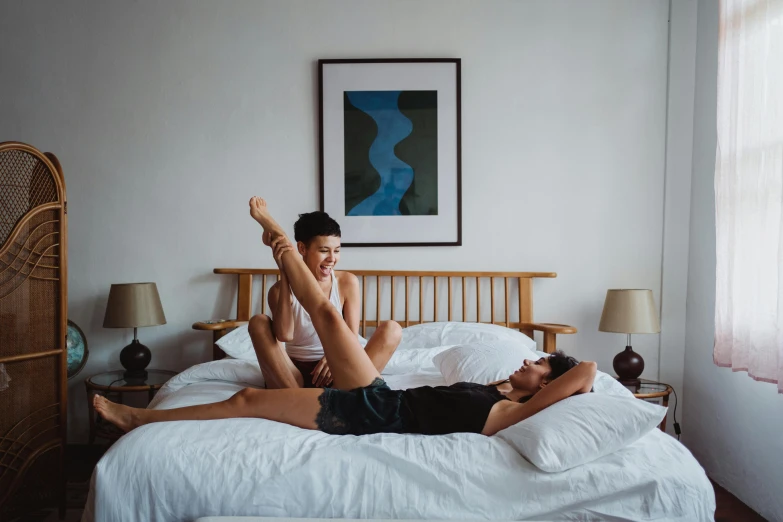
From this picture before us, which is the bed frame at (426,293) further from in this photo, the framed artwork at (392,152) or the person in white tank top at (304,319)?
the person in white tank top at (304,319)

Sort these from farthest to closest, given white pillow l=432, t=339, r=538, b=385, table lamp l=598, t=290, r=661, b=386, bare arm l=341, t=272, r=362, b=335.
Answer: table lamp l=598, t=290, r=661, b=386, bare arm l=341, t=272, r=362, b=335, white pillow l=432, t=339, r=538, b=385

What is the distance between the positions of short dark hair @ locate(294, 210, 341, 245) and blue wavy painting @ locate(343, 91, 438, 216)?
1.02 m

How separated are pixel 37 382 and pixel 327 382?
1.19 m

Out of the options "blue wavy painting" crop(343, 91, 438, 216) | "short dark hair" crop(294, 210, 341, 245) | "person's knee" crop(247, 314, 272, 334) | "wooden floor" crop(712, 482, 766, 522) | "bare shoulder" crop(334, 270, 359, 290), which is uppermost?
"blue wavy painting" crop(343, 91, 438, 216)

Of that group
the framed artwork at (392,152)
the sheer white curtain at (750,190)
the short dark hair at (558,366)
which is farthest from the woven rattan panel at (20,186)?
the sheer white curtain at (750,190)

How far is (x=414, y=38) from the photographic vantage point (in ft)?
10.8

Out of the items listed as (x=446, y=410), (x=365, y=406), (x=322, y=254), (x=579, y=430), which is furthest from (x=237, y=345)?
(x=579, y=430)

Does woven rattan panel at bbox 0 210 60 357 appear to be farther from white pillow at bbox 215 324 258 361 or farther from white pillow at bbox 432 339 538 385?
white pillow at bbox 432 339 538 385

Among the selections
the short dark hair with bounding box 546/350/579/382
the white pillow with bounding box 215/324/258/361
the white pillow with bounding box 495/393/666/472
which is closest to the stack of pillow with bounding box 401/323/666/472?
the white pillow with bounding box 495/393/666/472

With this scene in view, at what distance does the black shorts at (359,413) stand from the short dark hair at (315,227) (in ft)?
2.35

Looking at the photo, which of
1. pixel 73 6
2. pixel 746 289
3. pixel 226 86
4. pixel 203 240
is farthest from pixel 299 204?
pixel 746 289

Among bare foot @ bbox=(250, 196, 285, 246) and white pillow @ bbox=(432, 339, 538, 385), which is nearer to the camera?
bare foot @ bbox=(250, 196, 285, 246)

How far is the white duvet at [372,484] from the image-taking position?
1.40 meters

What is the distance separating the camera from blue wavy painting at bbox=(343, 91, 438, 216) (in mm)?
3287
